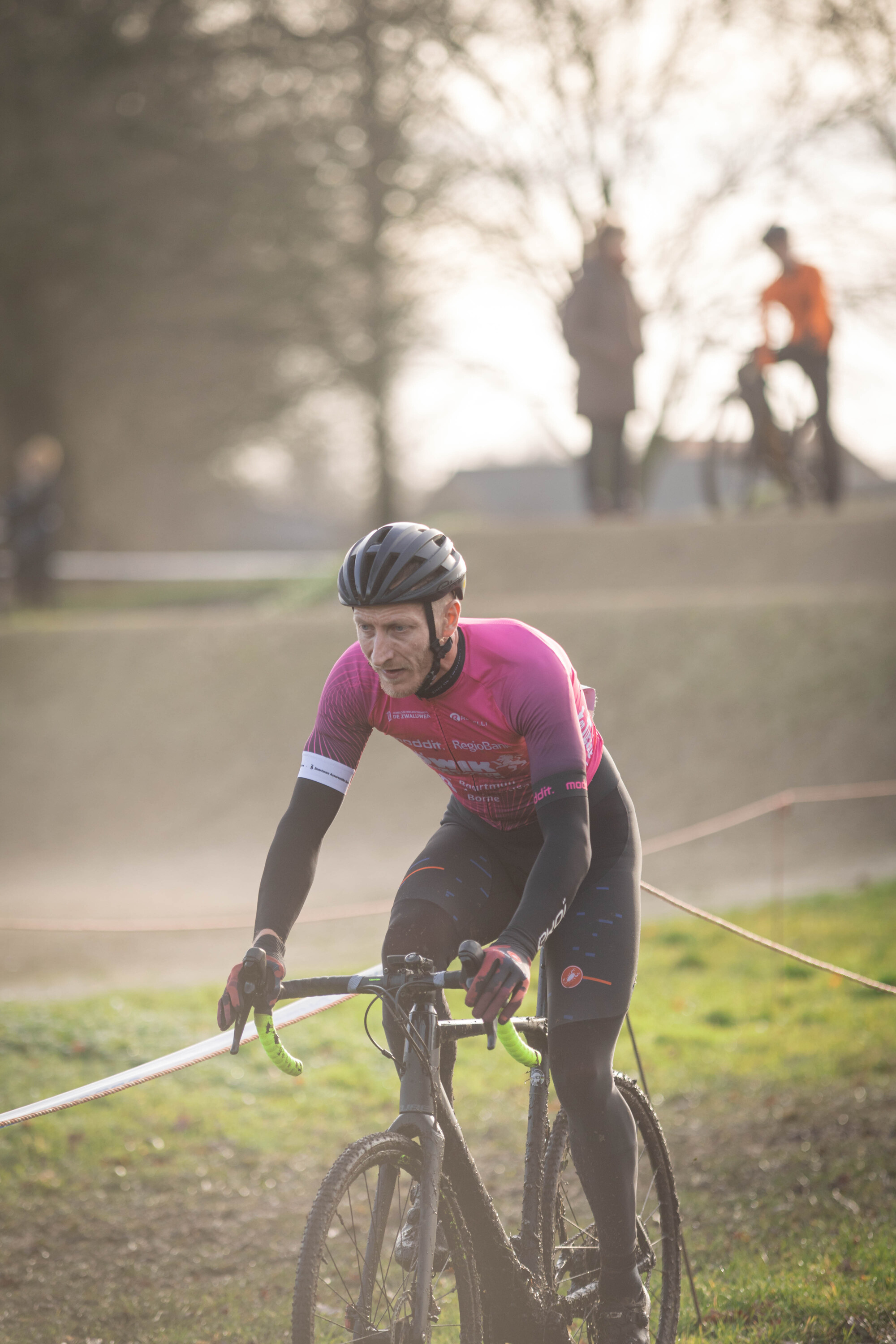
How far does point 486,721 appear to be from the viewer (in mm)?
3057

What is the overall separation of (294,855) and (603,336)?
10940 mm

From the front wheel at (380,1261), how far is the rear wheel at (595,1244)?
0.34 metres

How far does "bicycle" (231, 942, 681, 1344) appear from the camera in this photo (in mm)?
2674

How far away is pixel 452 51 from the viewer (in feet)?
70.5

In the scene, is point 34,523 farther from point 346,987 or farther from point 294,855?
point 346,987

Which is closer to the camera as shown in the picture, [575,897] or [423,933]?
[423,933]

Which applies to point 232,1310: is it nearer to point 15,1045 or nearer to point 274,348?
point 15,1045

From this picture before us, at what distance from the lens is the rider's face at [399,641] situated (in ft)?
9.52

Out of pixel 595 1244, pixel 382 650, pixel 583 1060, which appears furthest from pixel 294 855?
pixel 595 1244

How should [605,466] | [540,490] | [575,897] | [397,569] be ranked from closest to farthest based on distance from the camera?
1. [397,569]
2. [575,897]
3. [605,466]
4. [540,490]

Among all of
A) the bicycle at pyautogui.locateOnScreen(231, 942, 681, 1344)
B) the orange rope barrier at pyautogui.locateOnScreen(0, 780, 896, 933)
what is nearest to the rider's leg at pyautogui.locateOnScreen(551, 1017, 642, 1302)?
the bicycle at pyautogui.locateOnScreen(231, 942, 681, 1344)

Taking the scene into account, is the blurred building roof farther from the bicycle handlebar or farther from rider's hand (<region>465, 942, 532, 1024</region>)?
rider's hand (<region>465, 942, 532, 1024</region>)

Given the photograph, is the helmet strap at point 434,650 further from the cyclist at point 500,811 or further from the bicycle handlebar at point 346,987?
the bicycle handlebar at point 346,987

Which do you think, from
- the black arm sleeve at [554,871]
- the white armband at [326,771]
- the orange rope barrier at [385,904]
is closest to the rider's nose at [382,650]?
the white armband at [326,771]
